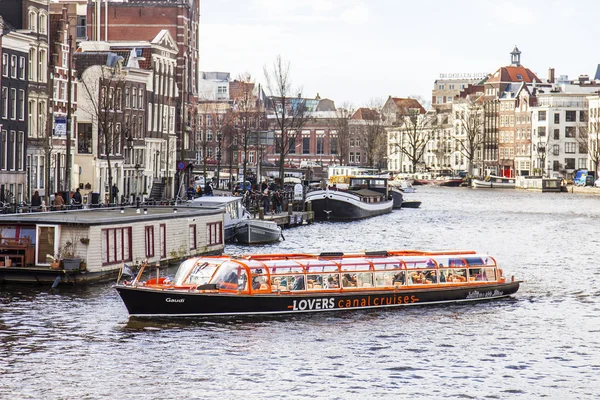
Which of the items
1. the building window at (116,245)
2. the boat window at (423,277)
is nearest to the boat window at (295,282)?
the boat window at (423,277)

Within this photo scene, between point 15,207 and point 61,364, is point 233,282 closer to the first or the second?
point 61,364

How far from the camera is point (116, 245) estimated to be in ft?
166

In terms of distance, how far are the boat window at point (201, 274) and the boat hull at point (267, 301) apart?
0.82 meters

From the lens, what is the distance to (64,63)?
280 ft

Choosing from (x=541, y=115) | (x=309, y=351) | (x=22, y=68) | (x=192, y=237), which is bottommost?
(x=309, y=351)

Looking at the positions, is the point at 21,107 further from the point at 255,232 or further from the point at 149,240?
the point at 149,240

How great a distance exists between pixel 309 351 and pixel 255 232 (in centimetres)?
3470

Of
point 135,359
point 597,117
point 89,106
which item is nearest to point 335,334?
point 135,359

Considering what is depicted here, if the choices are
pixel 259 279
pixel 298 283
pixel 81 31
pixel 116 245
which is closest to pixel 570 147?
pixel 81 31

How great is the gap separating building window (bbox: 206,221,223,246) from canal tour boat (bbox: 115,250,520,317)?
15.2 meters

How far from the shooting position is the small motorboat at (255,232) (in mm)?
71812

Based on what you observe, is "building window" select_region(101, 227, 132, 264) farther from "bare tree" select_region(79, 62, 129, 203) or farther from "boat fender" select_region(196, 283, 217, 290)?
"bare tree" select_region(79, 62, 129, 203)

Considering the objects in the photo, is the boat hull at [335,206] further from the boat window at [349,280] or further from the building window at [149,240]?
the boat window at [349,280]

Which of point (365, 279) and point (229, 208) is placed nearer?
point (365, 279)
